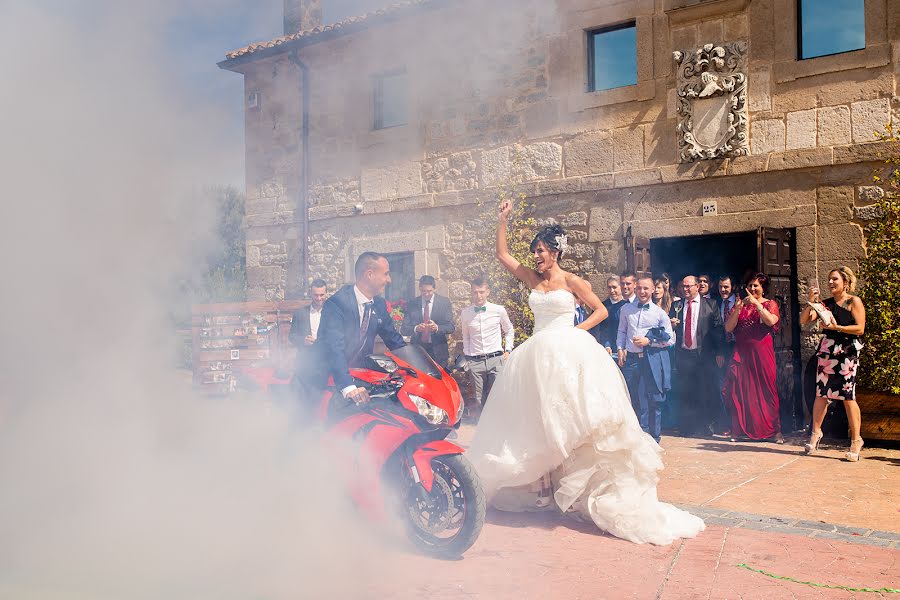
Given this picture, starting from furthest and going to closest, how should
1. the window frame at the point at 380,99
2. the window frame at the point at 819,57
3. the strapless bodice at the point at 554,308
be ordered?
the window frame at the point at 819,57 → the strapless bodice at the point at 554,308 → the window frame at the point at 380,99

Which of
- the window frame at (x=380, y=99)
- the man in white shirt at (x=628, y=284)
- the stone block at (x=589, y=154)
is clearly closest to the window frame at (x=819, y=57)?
the stone block at (x=589, y=154)

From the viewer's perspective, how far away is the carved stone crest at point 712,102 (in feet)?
26.3

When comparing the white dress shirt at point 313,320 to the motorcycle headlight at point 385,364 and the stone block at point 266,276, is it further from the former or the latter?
the stone block at point 266,276

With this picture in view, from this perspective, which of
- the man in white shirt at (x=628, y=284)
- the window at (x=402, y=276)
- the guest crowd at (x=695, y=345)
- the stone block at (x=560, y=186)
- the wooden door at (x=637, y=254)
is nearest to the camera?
the guest crowd at (x=695, y=345)

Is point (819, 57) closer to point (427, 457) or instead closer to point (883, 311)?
point (883, 311)

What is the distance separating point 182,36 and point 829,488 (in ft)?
16.0

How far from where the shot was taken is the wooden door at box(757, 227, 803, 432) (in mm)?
7559

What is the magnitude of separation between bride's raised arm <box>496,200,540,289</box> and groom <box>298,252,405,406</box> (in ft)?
2.48

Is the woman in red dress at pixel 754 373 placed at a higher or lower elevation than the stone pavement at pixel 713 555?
higher

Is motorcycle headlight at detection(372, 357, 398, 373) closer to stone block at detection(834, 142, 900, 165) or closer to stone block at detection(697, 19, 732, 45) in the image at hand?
stone block at detection(834, 142, 900, 165)

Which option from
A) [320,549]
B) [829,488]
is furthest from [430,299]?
[320,549]

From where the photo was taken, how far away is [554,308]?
452 cm

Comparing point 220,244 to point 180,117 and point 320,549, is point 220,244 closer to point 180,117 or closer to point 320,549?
point 180,117

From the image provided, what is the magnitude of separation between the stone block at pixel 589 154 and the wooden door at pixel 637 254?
2.82 feet
